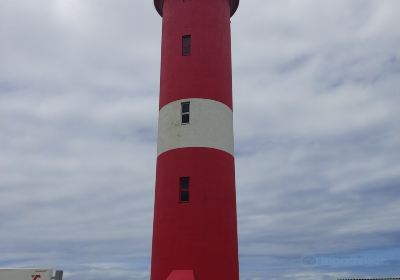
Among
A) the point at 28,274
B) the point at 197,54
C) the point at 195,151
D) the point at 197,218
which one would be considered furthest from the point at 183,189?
the point at 28,274

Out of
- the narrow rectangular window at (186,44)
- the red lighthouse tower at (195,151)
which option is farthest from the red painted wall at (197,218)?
the narrow rectangular window at (186,44)

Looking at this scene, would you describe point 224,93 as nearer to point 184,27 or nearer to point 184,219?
point 184,27

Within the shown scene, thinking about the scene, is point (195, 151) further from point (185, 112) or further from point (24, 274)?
point (24, 274)

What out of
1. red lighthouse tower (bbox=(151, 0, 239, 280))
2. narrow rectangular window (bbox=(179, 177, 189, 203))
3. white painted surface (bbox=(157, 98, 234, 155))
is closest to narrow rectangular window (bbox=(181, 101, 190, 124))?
red lighthouse tower (bbox=(151, 0, 239, 280))

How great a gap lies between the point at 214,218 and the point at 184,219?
121cm

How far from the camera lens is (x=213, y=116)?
1945cm

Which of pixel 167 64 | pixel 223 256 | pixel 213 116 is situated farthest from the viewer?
pixel 167 64

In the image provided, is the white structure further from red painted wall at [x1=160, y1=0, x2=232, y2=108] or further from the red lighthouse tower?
red painted wall at [x1=160, y1=0, x2=232, y2=108]

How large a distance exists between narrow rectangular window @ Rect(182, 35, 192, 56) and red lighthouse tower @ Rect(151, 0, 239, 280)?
0.15 feet

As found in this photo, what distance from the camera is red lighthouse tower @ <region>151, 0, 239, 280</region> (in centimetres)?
1792

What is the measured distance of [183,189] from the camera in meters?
18.7

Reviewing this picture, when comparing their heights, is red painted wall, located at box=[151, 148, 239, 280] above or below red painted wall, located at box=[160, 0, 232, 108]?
below

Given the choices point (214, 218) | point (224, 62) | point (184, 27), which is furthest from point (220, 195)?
point (184, 27)

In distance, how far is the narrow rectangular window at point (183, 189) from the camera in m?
18.6
